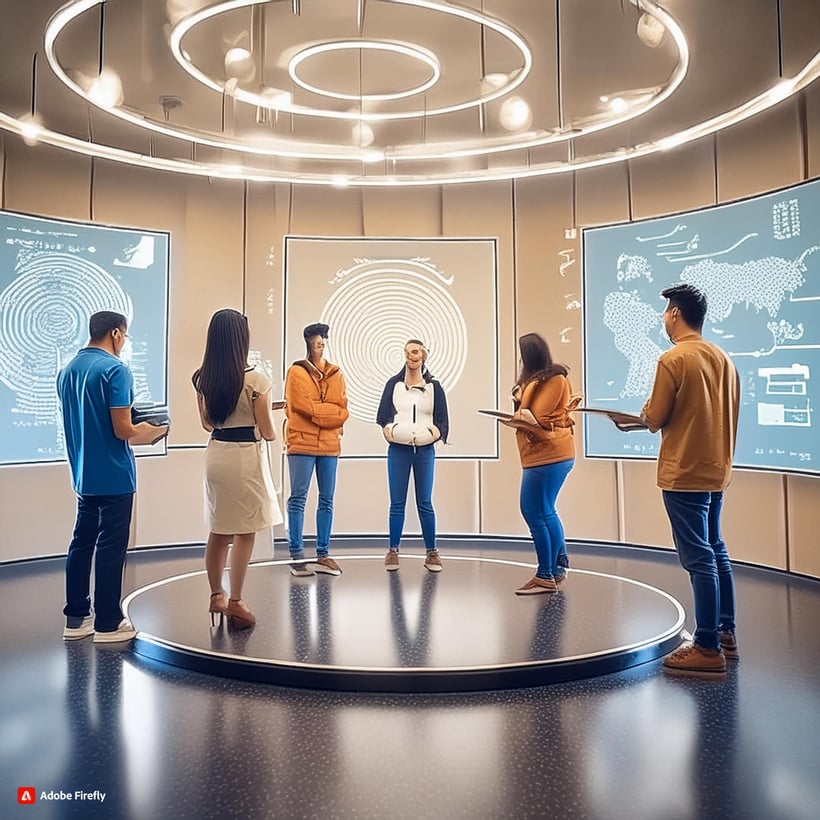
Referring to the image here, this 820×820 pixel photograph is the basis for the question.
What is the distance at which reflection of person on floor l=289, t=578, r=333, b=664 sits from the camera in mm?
2695

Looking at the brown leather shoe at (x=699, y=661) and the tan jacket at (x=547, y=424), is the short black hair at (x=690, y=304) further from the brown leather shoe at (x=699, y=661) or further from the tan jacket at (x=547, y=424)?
the brown leather shoe at (x=699, y=661)

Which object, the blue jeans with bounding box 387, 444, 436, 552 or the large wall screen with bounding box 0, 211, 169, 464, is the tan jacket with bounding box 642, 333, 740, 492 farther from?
the large wall screen with bounding box 0, 211, 169, 464

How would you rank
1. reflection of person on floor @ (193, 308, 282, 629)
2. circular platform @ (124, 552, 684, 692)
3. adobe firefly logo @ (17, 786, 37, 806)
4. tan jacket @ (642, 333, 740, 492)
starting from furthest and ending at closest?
reflection of person on floor @ (193, 308, 282, 629)
tan jacket @ (642, 333, 740, 492)
circular platform @ (124, 552, 684, 692)
adobe firefly logo @ (17, 786, 37, 806)

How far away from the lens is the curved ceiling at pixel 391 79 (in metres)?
3.39

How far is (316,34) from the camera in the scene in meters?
3.64

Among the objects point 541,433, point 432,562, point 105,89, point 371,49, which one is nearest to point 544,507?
point 541,433

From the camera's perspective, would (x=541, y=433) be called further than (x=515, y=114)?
No

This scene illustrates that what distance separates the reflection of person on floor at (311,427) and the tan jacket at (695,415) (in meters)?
1.94

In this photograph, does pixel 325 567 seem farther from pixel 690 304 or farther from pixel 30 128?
pixel 30 128

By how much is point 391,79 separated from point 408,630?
10.2 ft

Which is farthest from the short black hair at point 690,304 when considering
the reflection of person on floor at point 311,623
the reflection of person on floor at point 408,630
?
the reflection of person on floor at point 311,623

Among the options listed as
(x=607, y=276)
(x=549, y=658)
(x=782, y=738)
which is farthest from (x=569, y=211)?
(x=782, y=738)

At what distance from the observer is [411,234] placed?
5684mm

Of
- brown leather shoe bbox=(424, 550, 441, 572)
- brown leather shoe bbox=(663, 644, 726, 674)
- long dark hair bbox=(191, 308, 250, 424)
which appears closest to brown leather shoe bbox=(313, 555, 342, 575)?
brown leather shoe bbox=(424, 550, 441, 572)
